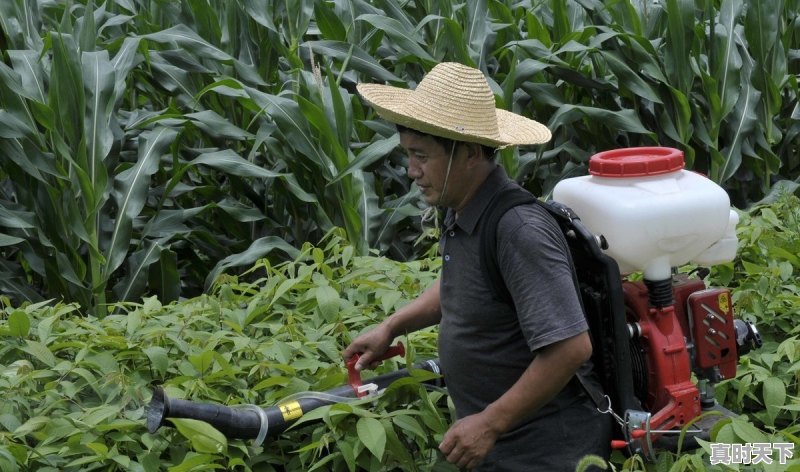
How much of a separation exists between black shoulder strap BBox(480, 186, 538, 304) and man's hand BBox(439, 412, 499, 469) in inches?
10.4

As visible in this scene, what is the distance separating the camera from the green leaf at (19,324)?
10.8ft

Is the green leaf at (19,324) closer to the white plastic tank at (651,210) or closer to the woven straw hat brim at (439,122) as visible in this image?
the woven straw hat brim at (439,122)

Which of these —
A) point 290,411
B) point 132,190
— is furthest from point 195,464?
point 132,190

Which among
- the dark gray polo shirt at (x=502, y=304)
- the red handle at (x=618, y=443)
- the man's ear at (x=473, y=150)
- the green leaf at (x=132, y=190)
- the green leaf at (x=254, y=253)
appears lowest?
the green leaf at (x=254, y=253)

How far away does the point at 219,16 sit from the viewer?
20.1 feet

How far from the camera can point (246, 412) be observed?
276cm

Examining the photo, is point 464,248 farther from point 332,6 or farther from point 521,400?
point 332,6

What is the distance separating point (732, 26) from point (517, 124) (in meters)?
3.42

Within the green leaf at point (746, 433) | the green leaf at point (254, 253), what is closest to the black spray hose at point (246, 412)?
the green leaf at point (746, 433)

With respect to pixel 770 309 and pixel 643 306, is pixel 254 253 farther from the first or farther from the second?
pixel 643 306

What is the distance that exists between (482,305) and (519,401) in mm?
227

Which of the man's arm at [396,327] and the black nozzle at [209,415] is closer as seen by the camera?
the black nozzle at [209,415]

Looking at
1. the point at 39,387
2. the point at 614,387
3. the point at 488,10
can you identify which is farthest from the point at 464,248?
the point at 488,10

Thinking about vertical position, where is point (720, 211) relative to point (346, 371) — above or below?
above
